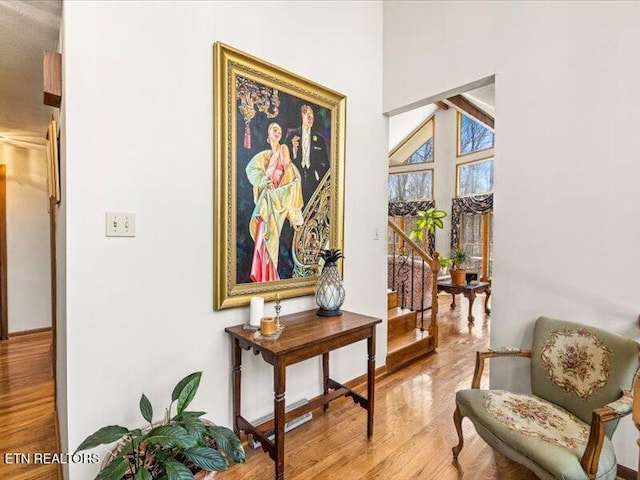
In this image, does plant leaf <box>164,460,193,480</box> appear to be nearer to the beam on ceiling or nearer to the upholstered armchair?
the upholstered armchair

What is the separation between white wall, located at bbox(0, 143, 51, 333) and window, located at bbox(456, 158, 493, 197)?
7.74 m

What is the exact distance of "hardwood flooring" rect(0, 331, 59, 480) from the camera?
1.83 metres

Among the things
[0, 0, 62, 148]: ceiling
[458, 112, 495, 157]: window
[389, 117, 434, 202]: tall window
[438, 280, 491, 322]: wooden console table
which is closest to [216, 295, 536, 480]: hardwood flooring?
[438, 280, 491, 322]: wooden console table

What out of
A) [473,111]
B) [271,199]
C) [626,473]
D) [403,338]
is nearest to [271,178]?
[271,199]

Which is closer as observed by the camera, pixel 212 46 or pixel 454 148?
pixel 212 46

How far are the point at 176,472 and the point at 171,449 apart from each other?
0.84 feet

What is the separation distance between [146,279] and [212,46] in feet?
4.40

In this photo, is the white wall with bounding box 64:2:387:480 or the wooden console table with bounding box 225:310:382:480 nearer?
the white wall with bounding box 64:2:387:480

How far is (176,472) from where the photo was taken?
115 cm

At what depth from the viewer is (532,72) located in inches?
81.3

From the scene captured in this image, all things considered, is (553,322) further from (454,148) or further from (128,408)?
(454,148)

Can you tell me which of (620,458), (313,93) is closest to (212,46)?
(313,93)

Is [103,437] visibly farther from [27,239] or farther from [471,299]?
[471,299]

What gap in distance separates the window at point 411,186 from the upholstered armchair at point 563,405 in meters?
6.73
